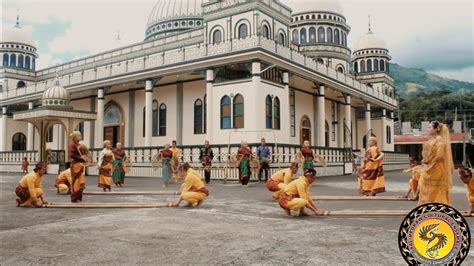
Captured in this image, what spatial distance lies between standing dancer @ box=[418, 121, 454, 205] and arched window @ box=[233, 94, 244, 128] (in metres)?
13.3

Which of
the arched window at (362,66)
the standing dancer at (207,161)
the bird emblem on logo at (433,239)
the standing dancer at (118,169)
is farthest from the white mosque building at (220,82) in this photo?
the bird emblem on logo at (433,239)

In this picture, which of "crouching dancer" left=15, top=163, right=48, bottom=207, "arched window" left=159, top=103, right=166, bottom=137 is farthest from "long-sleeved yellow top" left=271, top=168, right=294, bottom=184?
"arched window" left=159, top=103, right=166, bottom=137

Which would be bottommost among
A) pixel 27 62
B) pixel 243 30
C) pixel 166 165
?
pixel 166 165

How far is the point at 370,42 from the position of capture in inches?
1593

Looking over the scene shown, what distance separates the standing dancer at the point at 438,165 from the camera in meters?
6.38

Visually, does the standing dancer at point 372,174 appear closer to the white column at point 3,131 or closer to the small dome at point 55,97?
the small dome at point 55,97

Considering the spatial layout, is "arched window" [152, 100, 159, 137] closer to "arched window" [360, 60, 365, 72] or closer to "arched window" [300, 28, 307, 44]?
"arched window" [300, 28, 307, 44]

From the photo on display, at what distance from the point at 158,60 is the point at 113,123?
26.3ft

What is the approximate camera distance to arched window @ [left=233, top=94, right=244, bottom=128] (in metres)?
19.5

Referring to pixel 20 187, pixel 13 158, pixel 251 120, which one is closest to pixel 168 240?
pixel 20 187

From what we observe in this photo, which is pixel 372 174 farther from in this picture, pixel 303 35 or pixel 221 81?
pixel 303 35

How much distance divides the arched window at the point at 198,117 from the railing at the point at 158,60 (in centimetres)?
329

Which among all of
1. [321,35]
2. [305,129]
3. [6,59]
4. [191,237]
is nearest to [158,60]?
[305,129]

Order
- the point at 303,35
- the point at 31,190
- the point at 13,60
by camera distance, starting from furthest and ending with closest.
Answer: the point at 13,60 < the point at 303,35 < the point at 31,190
